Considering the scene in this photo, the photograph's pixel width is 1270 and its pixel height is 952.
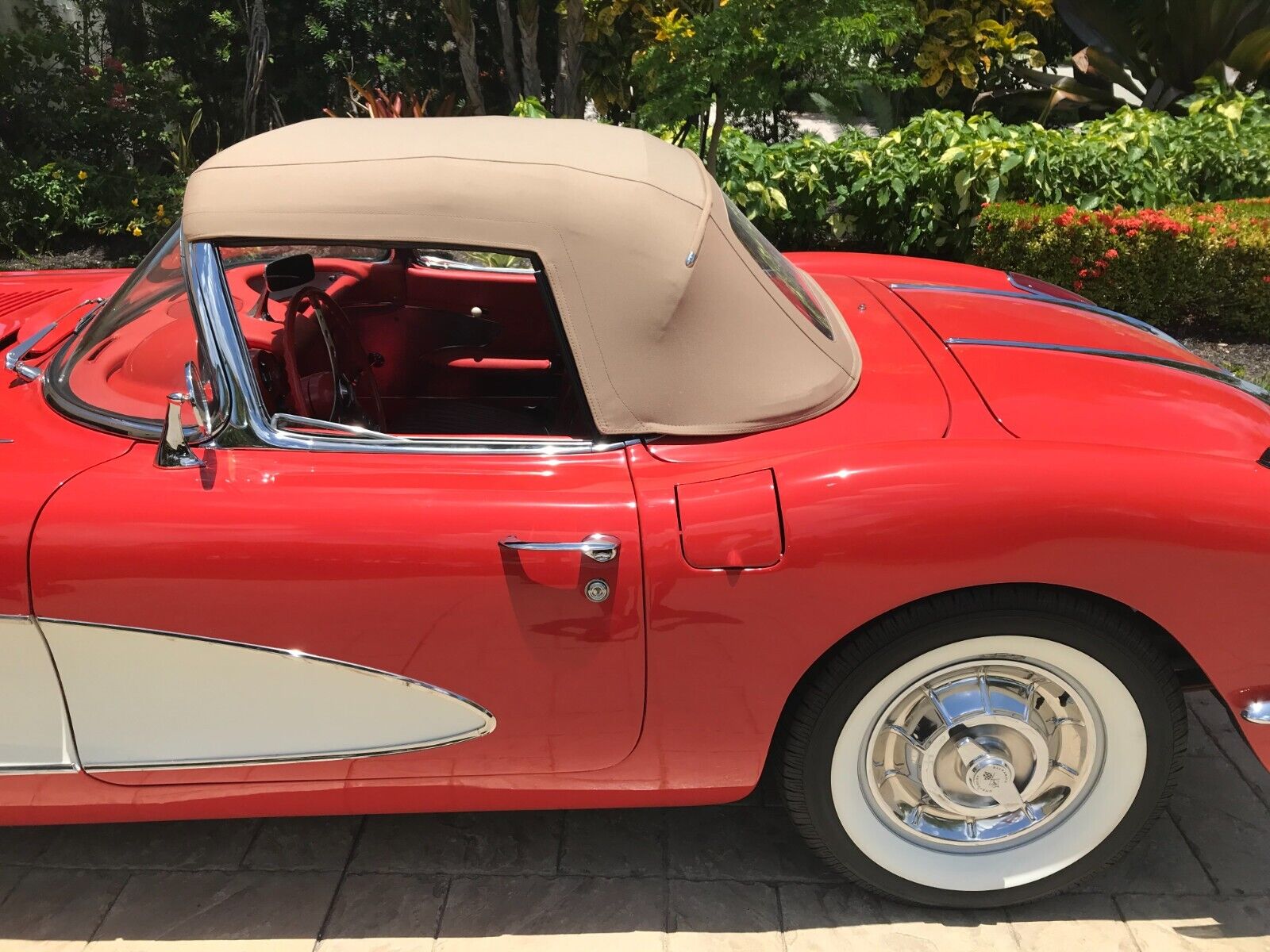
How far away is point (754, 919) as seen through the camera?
7.27 ft

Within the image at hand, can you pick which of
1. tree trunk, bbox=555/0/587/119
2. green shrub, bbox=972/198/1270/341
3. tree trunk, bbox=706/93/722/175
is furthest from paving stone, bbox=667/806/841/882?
tree trunk, bbox=555/0/587/119

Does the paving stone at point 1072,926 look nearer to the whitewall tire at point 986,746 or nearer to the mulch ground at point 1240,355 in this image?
the whitewall tire at point 986,746

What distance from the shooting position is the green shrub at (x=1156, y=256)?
4.94 metres

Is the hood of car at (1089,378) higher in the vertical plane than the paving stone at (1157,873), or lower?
higher

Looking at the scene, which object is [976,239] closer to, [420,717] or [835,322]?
[835,322]

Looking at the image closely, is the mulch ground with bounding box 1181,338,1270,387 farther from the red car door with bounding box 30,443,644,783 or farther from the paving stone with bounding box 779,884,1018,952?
the red car door with bounding box 30,443,644,783

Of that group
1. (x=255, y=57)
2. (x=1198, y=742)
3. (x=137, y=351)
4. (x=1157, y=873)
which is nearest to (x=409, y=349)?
(x=137, y=351)

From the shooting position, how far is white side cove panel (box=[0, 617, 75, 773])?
185 centimetres

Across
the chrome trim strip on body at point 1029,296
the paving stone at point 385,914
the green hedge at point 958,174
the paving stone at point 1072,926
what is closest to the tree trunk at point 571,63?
the green hedge at point 958,174

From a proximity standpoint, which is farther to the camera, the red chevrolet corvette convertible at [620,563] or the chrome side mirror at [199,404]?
the chrome side mirror at [199,404]

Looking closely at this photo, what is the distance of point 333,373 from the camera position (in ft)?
7.78

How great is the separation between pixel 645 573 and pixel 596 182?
2.58ft

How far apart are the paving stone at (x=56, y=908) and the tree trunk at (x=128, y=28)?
25.1ft

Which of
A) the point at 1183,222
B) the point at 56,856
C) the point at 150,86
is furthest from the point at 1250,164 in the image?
the point at 150,86
